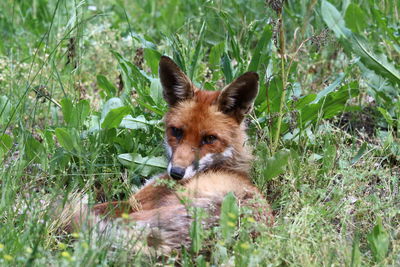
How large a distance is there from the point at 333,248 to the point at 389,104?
2.73 m

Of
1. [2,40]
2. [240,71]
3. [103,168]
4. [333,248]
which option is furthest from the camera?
[2,40]

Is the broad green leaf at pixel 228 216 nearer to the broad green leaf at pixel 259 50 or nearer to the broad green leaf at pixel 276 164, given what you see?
the broad green leaf at pixel 276 164

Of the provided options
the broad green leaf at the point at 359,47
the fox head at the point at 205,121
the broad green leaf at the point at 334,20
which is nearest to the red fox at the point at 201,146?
the fox head at the point at 205,121

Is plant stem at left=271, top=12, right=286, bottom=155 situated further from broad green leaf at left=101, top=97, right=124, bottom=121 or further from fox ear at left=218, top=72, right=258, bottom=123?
broad green leaf at left=101, top=97, right=124, bottom=121

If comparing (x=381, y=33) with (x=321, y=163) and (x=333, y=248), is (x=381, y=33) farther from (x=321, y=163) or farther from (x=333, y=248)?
(x=333, y=248)

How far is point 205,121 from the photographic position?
4.69 m

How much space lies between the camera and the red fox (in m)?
4.20

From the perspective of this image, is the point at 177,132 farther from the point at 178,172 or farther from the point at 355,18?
the point at 355,18

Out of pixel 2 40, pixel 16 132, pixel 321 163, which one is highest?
pixel 2 40

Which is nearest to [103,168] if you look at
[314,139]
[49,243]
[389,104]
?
[49,243]

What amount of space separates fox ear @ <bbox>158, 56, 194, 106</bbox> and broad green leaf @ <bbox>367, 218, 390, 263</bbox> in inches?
73.6

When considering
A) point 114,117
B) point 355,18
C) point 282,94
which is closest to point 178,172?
point 114,117

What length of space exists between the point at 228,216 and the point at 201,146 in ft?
3.77

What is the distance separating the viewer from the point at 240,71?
551 centimetres
